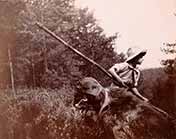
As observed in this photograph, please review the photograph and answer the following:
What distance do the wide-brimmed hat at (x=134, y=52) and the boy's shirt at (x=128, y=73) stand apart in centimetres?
3

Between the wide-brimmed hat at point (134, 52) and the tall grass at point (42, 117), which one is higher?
the wide-brimmed hat at point (134, 52)

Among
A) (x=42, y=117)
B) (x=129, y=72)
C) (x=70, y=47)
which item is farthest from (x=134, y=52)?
(x=42, y=117)

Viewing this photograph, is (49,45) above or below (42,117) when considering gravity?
above

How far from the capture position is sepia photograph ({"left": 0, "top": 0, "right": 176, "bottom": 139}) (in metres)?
1.25

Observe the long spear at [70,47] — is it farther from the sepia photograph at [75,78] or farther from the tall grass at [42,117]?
the tall grass at [42,117]

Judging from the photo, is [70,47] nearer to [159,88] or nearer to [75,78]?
[75,78]

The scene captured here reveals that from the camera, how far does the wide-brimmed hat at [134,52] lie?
1297 millimetres

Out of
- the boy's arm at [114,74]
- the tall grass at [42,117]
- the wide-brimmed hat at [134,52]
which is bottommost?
the tall grass at [42,117]

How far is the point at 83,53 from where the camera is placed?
49.9 inches

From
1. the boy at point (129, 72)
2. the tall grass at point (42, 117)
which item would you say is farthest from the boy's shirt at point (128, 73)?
the tall grass at point (42, 117)

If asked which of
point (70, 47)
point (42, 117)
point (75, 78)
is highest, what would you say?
point (70, 47)

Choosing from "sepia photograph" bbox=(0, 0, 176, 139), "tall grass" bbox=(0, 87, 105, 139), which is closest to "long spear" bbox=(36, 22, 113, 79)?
"sepia photograph" bbox=(0, 0, 176, 139)

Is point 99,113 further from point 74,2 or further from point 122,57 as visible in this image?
point 74,2

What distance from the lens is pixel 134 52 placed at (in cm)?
131
